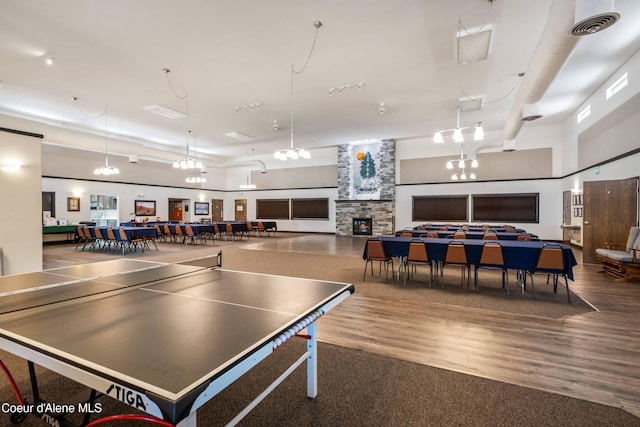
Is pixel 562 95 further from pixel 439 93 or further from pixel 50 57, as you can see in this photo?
pixel 50 57

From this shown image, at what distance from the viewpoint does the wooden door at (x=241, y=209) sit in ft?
62.2

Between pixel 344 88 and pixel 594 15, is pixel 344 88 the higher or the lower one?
the higher one

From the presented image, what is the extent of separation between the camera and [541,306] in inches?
164

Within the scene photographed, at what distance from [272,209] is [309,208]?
2.58 meters

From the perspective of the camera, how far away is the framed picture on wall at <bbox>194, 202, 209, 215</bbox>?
58.3 feet

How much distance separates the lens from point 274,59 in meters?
5.85

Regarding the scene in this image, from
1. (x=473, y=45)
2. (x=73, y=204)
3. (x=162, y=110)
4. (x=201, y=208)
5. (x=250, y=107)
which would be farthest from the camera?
(x=201, y=208)

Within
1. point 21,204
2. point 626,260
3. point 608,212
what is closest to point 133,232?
point 21,204

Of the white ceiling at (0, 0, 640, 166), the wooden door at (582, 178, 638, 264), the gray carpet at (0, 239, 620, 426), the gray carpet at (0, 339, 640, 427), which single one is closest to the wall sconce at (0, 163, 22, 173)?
the white ceiling at (0, 0, 640, 166)

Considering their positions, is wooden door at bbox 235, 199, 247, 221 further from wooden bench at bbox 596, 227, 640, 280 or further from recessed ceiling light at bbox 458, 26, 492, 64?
wooden bench at bbox 596, 227, 640, 280

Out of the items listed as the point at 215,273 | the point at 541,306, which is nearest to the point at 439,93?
the point at 541,306

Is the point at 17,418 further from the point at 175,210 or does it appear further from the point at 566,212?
the point at 175,210

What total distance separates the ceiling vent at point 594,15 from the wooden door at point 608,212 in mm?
5237

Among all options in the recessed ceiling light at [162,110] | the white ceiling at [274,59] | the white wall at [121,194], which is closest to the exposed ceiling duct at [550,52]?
the white ceiling at [274,59]
